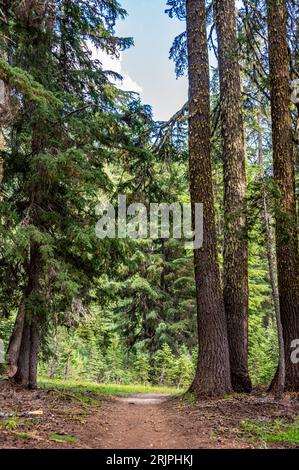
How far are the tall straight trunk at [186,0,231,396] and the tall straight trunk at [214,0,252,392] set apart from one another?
79cm

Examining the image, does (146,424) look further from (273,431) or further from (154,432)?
(273,431)

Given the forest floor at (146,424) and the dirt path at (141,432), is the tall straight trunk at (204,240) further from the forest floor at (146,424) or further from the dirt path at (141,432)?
the dirt path at (141,432)

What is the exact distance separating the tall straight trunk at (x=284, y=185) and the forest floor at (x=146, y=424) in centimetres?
153

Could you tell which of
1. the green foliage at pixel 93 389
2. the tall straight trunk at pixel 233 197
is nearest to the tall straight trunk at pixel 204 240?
the tall straight trunk at pixel 233 197

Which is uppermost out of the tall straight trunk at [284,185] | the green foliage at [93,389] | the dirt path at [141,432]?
the tall straight trunk at [284,185]

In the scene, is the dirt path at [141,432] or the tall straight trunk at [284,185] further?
the tall straight trunk at [284,185]

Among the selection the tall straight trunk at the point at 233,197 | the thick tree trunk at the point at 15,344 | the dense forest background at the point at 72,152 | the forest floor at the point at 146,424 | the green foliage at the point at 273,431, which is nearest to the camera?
the forest floor at the point at 146,424

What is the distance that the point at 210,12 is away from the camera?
12930mm

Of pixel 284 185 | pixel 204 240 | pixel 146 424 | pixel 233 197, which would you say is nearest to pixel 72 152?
pixel 204 240

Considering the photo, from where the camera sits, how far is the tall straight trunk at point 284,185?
28.7ft

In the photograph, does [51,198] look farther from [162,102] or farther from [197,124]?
[162,102]

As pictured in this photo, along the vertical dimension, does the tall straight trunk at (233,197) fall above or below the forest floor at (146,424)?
above
